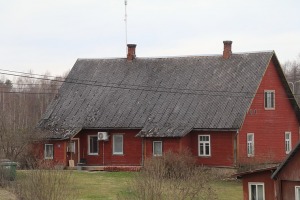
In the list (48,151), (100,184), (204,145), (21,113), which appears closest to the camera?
(100,184)

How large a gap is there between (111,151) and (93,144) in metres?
1.36

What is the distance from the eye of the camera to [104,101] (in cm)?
4281

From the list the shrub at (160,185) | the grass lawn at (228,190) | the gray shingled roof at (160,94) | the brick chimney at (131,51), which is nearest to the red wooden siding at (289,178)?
the shrub at (160,185)

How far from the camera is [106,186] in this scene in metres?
32.9

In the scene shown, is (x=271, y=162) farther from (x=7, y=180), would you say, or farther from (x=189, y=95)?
(x=7, y=180)

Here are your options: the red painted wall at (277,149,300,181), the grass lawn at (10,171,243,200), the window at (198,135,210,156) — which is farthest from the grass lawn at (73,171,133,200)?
the red painted wall at (277,149,300,181)

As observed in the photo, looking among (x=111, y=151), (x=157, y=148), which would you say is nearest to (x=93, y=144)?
(x=111, y=151)

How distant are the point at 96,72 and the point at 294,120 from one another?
516 inches

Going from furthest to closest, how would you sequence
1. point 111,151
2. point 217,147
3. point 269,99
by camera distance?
point 111,151, point 269,99, point 217,147

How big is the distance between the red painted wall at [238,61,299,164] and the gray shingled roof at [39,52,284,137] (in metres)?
1.10

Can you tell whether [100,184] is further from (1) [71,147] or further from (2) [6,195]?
(1) [71,147]

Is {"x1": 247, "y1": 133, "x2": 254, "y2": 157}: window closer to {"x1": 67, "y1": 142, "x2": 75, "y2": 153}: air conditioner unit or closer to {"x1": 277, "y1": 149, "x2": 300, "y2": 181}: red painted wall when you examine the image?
{"x1": 67, "y1": 142, "x2": 75, "y2": 153}: air conditioner unit

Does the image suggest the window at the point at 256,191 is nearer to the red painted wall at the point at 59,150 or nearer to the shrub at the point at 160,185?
the shrub at the point at 160,185

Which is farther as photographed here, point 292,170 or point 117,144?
point 117,144
